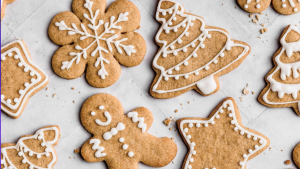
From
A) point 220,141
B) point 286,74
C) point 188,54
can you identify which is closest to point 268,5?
point 286,74

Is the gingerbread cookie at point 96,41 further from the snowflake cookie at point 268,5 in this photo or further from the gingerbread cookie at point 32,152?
the snowflake cookie at point 268,5

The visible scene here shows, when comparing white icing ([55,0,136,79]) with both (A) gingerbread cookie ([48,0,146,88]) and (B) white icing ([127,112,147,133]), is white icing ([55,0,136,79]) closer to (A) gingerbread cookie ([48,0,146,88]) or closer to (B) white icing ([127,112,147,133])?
(A) gingerbread cookie ([48,0,146,88])

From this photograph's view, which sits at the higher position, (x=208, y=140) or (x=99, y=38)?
(x=99, y=38)

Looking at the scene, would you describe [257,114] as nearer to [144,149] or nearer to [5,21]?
[144,149]

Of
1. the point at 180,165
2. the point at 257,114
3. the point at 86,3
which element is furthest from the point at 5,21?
the point at 257,114

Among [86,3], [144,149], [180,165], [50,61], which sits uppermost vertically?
[86,3]

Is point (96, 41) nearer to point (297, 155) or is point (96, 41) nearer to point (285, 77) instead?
point (285, 77)
